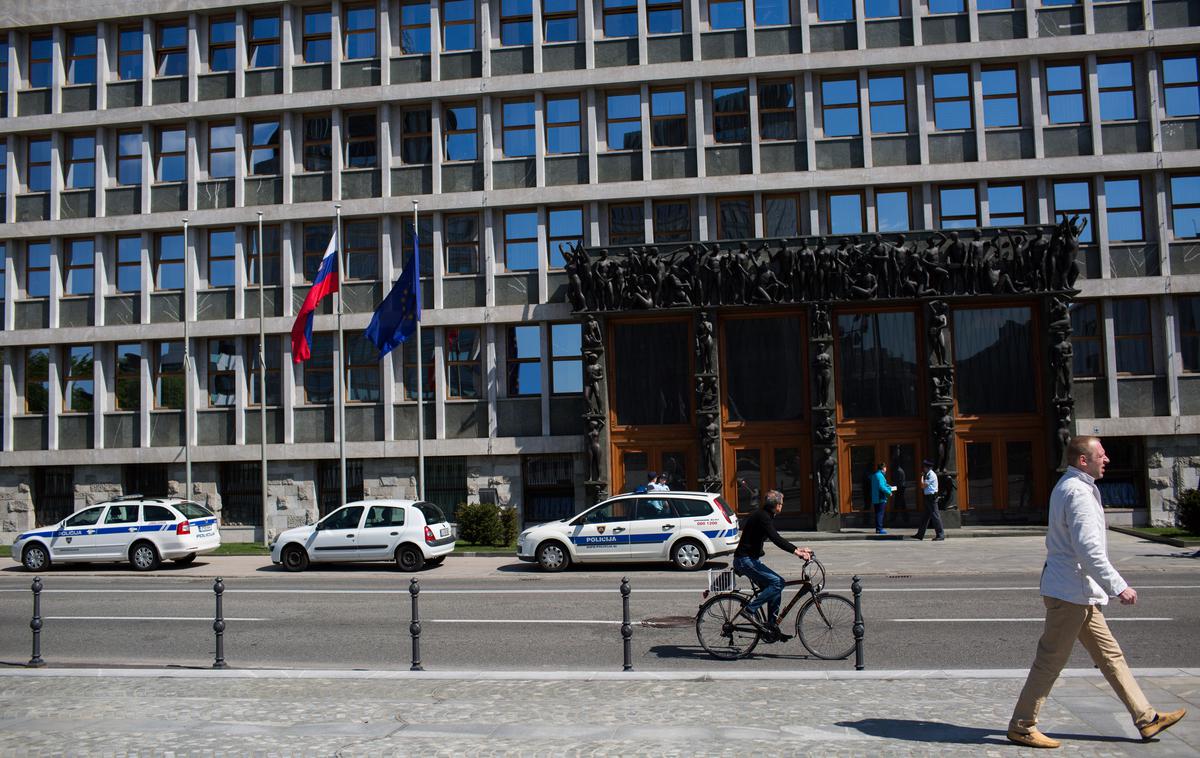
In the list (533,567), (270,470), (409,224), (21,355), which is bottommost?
(533,567)

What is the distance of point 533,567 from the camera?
21.9 meters

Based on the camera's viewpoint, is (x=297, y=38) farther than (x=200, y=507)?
Yes

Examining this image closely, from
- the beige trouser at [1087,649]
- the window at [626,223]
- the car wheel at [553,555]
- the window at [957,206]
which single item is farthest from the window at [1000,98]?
the beige trouser at [1087,649]

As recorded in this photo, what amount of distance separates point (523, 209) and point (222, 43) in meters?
11.8

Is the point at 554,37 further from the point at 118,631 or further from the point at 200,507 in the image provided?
the point at 118,631

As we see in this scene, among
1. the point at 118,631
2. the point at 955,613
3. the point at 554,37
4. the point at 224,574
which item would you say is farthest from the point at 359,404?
the point at 955,613

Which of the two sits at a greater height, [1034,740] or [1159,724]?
[1159,724]

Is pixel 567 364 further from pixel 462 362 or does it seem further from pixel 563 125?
pixel 563 125

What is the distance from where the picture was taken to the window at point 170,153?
111 feet

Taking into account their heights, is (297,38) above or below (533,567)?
above

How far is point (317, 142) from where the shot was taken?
32969 mm

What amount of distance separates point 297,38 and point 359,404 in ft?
39.6

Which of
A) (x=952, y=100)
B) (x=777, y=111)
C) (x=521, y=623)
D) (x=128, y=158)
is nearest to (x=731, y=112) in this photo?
(x=777, y=111)

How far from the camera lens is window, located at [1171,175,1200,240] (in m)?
29.2
